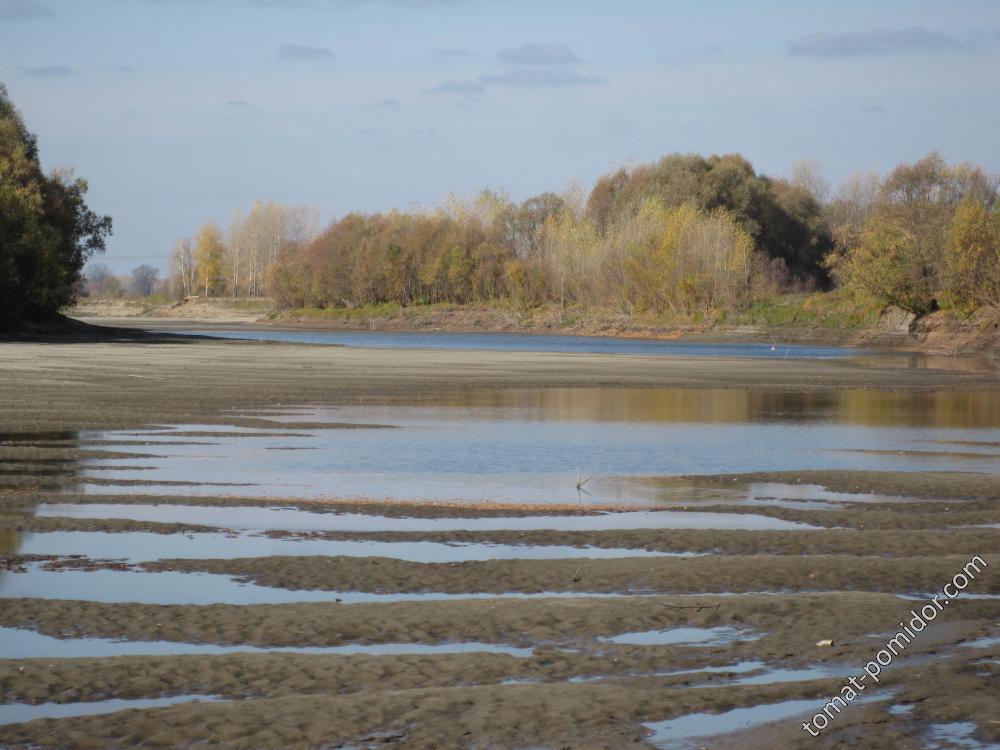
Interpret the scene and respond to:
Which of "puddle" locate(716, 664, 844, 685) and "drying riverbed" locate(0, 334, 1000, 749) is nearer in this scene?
"drying riverbed" locate(0, 334, 1000, 749)

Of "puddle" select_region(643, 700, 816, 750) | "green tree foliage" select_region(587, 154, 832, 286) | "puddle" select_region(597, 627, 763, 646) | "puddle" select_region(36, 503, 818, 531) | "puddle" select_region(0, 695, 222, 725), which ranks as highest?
"green tree foliage" select_region(587, 154, 832, 286)

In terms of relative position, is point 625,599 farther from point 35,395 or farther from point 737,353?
point 737,353

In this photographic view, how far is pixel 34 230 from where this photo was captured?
70438mm

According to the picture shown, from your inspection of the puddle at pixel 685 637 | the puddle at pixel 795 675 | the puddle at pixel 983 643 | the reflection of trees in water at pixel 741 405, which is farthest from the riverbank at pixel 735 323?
the puddle at pixel 795 675

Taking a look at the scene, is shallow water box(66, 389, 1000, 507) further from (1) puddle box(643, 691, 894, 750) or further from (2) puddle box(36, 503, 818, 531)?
(1) puddle box(643, 691, 894, 750)

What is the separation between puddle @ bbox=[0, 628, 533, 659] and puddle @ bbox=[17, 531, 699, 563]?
3.03 meters

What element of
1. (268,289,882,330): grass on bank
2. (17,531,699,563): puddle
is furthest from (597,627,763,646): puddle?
(268,289,882,330): grass on bank

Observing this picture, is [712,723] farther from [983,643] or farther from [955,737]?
[983,643]

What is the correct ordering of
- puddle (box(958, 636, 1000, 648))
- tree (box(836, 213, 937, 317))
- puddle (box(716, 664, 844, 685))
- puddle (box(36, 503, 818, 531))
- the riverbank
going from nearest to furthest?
puddle (box(716, 664, 844, 685)), puddle (box(958, 636, 1000, 648)), puddle (box(36, 503, 818, 531)), the riverbank, tree (box(836, 213, 937, 317))

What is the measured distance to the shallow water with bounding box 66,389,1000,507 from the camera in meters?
17.7

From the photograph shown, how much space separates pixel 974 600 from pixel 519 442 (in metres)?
14.3

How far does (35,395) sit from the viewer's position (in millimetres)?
30953

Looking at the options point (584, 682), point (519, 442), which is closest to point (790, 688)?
point (584, 682)

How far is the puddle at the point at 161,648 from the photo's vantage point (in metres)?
8.57
